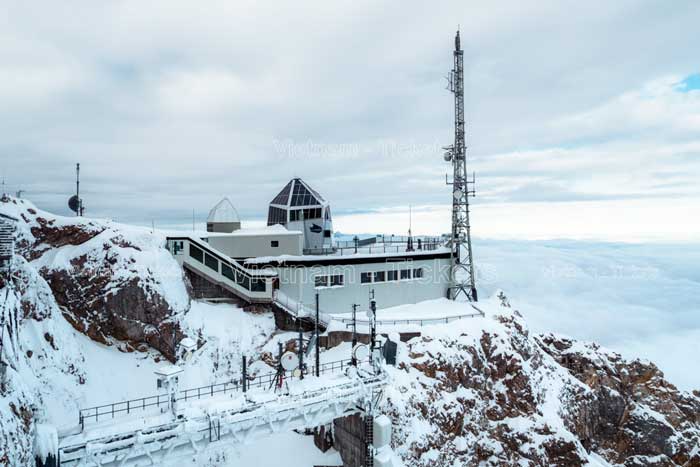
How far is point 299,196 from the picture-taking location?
45.6 meters

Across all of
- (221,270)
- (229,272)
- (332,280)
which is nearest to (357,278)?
(332,280)

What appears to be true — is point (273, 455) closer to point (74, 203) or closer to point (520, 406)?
point (520, 406)

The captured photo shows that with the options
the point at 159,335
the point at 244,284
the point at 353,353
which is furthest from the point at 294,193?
the point at 353,353

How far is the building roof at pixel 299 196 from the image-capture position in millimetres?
45250

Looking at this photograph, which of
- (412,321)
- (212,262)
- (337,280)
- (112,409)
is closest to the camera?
(112,409)

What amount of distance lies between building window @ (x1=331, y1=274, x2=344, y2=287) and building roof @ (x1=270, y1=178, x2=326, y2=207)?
31.9 feet

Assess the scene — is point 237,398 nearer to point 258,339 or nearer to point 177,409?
point 177,409

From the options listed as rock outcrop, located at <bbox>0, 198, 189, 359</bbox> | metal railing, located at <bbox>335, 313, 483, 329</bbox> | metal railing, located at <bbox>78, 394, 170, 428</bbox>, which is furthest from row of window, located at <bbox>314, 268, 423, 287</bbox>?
metal railing, located at <bbox>78, 394, 170, 428</bbox>

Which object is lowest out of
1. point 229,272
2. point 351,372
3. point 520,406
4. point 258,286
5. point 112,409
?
point 520,406

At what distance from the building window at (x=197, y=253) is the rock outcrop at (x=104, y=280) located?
3177 mm

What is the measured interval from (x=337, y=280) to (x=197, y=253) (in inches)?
477

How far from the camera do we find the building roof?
45250 millimetres

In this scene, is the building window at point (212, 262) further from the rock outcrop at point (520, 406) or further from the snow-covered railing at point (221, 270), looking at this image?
the rock outcrop at point (520, 406)

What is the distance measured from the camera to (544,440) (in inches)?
1186
